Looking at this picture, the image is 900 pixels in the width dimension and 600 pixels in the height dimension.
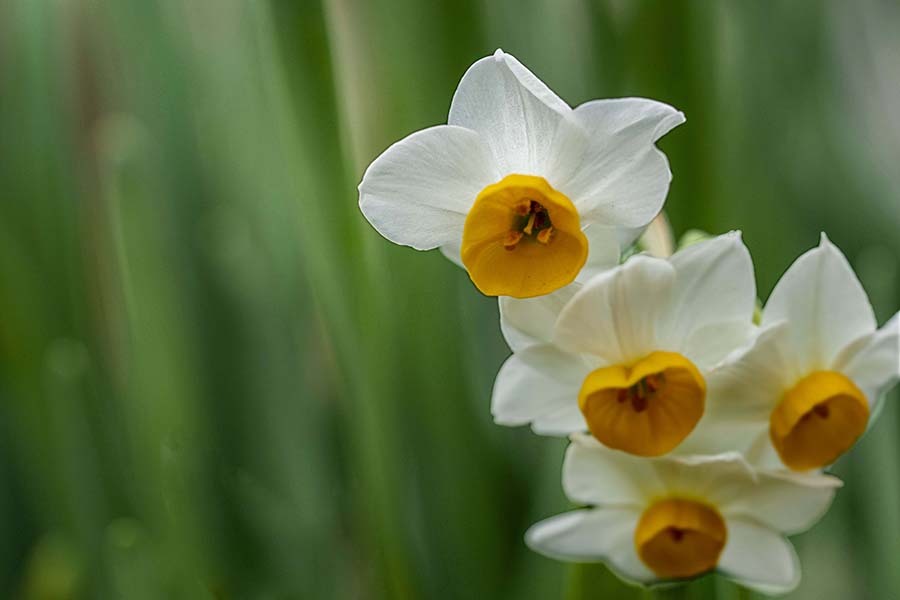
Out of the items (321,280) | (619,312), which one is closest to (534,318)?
(619,312)

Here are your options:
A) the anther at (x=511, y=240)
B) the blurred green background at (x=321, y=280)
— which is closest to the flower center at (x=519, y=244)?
the anther at (x=511, y=240)

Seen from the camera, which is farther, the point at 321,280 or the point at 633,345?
the point at 321,280

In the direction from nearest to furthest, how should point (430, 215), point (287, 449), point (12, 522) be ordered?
point (430, 215), point (287, 449), point (12, 522)

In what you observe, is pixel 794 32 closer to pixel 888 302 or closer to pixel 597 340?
pixel 888 302

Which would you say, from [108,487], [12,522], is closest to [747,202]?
[108,487]

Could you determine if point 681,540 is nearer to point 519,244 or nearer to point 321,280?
point 519,244

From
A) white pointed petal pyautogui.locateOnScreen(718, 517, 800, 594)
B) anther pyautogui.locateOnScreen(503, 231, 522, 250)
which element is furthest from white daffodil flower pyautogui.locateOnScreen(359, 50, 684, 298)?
white pointed petal pyautogui.locateOnScreen(718, 517, 800, 594)

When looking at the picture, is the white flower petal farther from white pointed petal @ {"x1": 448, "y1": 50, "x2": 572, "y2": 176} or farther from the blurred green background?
the blurred green background
